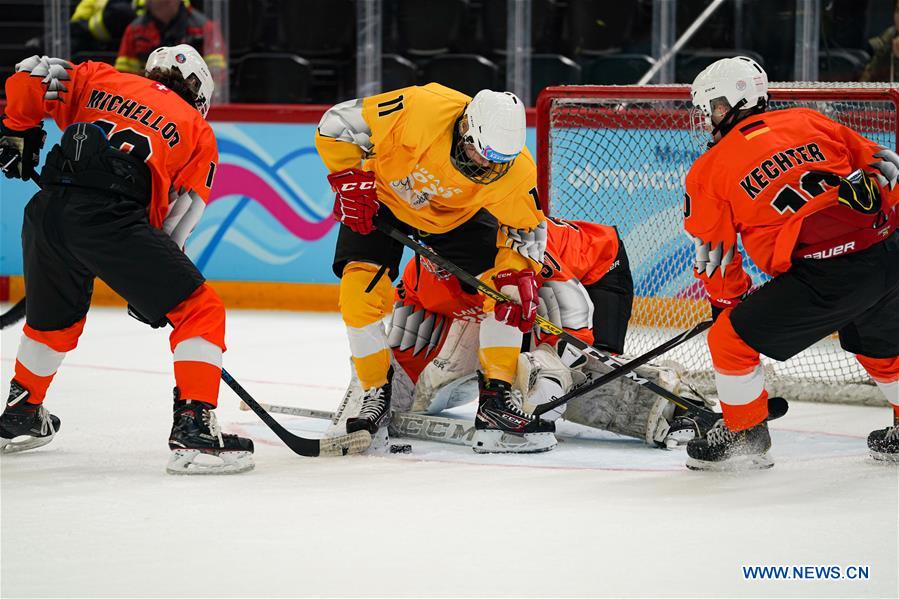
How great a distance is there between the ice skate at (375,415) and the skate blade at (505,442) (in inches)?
10.3

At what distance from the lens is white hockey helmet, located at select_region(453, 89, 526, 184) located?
10.6ft

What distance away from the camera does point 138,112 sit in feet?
10.6

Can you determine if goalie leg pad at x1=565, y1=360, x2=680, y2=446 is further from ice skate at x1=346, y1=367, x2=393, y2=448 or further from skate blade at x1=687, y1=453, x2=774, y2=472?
ice skate at x1=346, y1=367, x2=393, y2=448

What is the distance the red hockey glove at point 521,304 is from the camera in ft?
11.6

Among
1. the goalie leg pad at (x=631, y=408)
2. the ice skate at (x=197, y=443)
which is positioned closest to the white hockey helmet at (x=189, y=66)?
the ice skate at (x=197, y=443)

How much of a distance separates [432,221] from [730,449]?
1047 millimetres

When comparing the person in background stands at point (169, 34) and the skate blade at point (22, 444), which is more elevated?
the person in background stands at point (169, 34)

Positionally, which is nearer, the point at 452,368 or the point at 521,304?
the point at 521,304

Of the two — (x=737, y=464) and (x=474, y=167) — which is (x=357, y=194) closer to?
(x=474, y=167)

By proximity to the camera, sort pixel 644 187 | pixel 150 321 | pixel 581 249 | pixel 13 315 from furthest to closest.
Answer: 1. pixel 644 187
2. pixel 581 249
3. pixel 13 315
4. pixel 150 321

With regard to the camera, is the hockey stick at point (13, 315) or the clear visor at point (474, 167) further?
the hockey stick at point (13, 315)

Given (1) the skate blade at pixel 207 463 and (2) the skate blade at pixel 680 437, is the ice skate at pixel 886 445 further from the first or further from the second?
(1) the skate blade at pixel 207 463

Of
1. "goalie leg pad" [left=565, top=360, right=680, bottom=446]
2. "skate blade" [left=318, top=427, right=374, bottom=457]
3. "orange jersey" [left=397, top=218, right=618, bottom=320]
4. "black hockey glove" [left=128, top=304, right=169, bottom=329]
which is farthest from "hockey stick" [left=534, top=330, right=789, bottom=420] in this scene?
"black hockey glove" [left=128, top=304, right=169, bottom=329]

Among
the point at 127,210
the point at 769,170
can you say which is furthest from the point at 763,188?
the point at 127,210
